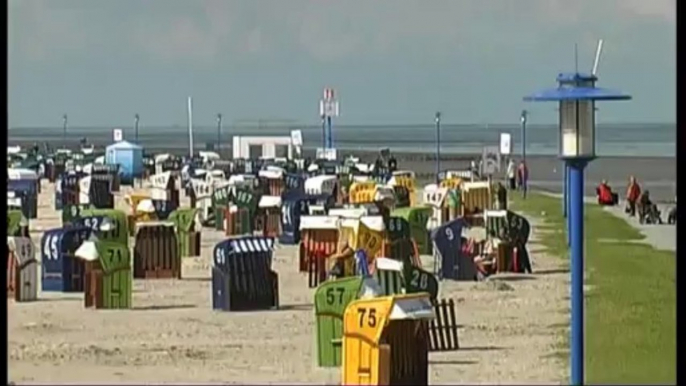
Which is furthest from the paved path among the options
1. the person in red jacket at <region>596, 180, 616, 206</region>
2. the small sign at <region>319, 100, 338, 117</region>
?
the small sign at <region>319, 100, 338, 117</region>

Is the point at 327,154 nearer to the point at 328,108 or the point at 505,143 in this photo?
the point at 328,108

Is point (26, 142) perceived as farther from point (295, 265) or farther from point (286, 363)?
point (295, 265)

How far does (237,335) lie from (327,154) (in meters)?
0.56

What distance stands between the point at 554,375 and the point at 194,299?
1043 millimetres

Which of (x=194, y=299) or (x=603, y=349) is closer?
(x=603, y=349)

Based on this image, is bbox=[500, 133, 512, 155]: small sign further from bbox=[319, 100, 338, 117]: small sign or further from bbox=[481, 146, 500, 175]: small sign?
bbox=[319, 100, 338, 117]: small sign

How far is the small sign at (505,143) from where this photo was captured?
2746 mm

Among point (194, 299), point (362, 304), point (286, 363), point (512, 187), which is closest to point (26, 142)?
point (362, 304)

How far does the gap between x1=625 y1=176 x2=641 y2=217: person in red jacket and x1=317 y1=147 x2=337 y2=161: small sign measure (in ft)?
2.62

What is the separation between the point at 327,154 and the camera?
3270 millimetres

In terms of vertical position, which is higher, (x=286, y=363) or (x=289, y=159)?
(x=289, y=159)

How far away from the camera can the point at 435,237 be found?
11.7 feet

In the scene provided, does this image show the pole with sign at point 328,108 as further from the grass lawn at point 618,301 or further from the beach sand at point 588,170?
the grass lawn at point 618,301

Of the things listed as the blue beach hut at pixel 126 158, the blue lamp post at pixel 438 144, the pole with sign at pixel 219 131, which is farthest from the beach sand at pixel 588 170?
the blue beach hut at pixel 126 158
